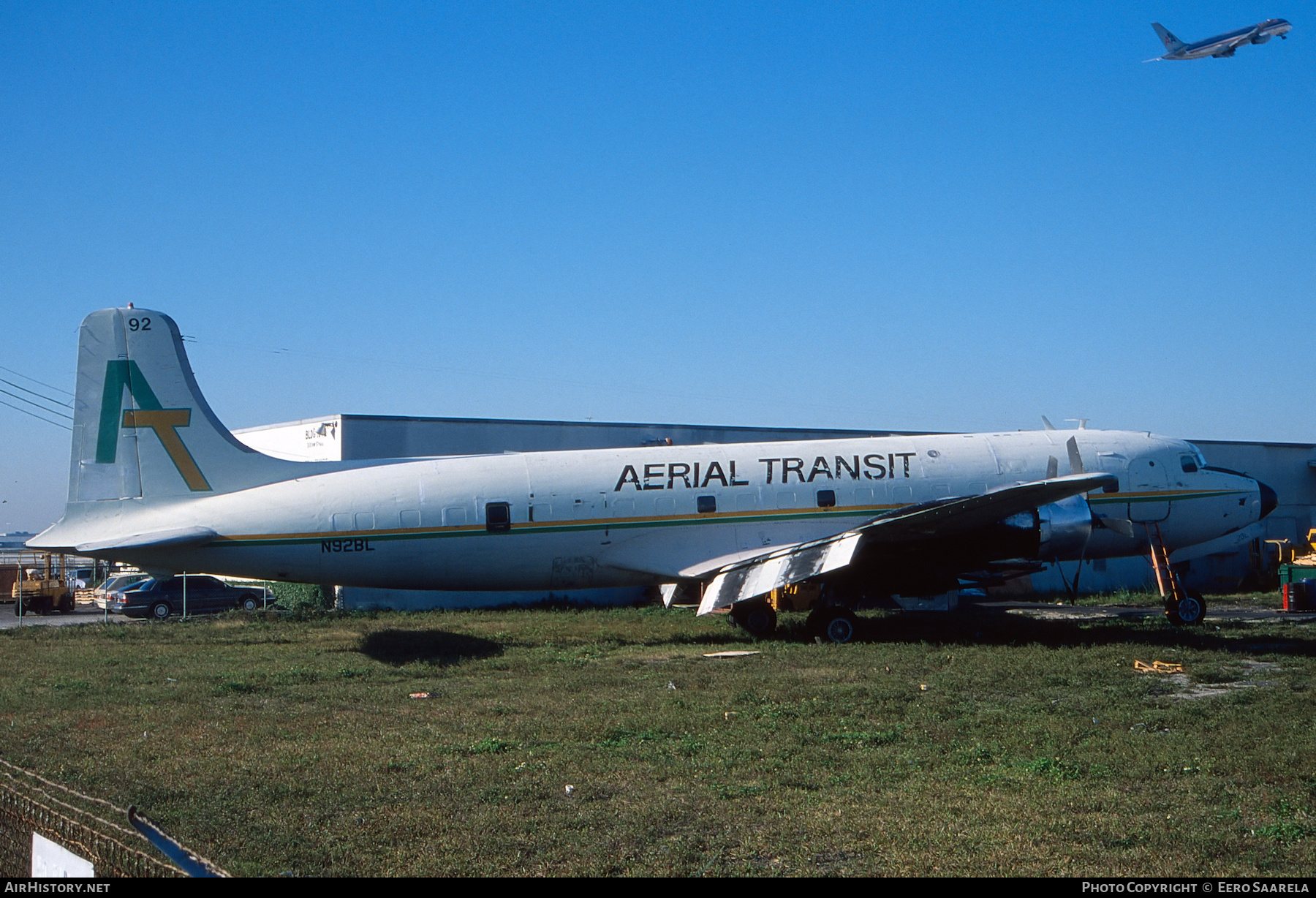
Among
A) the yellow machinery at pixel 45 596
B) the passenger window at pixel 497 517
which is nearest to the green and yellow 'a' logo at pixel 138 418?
the passenger window at pixel 497 517

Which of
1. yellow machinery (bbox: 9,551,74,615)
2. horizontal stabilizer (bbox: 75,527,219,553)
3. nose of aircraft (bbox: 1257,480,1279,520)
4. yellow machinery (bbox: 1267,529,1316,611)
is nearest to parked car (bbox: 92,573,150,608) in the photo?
yellow machinery (bbox: 9,551,74,615)

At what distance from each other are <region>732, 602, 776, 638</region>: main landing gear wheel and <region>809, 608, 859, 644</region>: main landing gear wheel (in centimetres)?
215

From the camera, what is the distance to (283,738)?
35.4ft

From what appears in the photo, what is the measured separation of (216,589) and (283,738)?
928 inches

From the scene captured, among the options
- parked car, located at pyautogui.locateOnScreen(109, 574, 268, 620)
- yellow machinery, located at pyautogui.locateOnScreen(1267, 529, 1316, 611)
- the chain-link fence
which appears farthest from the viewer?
parked car, located at pyautogui.locateOnScreen(109, 574, 268, 620)

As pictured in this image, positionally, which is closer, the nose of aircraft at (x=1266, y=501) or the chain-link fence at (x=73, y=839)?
the chain-link fence at (x=73, y=839)

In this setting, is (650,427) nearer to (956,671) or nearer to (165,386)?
(165,386)

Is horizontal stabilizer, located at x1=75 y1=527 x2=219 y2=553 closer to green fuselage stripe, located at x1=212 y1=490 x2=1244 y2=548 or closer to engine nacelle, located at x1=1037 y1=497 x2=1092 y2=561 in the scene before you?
green fuselage stripe, located at x1=212 y1=490 x2=1244 y2=548

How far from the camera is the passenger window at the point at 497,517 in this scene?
19.1m

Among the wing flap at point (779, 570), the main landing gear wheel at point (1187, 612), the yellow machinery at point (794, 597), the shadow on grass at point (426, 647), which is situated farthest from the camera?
the yellow machinery at point (794, 597)

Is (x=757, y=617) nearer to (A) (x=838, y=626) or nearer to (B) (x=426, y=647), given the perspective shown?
(A) (x=838, y=626)

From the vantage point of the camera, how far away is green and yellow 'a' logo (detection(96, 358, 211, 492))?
17.9 meters

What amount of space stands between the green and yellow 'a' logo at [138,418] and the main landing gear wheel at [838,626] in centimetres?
1179

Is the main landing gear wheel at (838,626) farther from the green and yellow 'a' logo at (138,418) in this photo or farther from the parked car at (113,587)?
the parked car at (113,587)
